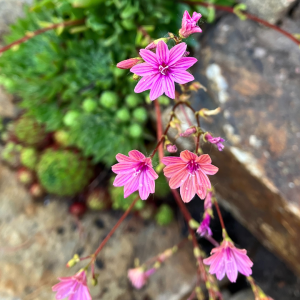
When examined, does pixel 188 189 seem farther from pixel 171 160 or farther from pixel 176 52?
pixel 176 52

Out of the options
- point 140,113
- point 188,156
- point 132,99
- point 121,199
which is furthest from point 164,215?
point 188,156

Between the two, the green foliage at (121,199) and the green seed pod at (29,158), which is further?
the green seed pod at (29,158)

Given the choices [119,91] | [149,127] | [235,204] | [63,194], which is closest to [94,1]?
[119,91]

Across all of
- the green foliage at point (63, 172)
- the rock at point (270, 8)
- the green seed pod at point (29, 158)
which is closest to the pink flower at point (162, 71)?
the rock at point (270, 8)

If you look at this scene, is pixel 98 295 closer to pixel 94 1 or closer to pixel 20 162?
pixel 20 162

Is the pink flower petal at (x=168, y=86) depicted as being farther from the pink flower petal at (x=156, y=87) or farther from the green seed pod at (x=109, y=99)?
the green seed pod at (x=109, y=99)

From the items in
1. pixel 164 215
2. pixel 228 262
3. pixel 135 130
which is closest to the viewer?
pixel 228 262
